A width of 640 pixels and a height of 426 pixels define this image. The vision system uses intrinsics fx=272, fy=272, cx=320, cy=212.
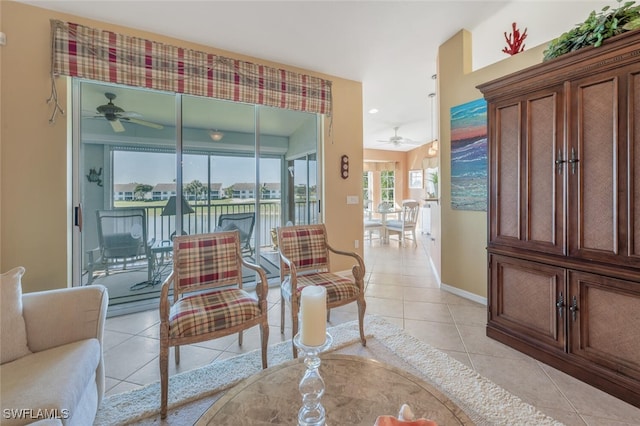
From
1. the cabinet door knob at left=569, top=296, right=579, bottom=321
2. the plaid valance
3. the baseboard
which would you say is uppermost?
the plaid valance

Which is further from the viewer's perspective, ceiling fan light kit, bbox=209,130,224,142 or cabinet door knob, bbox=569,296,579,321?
ceiling fan light kit, bbox=209,130,224,142

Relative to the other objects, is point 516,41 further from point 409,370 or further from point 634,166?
point 409,370

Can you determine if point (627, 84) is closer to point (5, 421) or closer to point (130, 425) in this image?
point (5, 421)

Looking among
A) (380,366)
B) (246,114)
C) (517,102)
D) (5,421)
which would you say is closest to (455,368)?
(380,366)

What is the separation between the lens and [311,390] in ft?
3.02

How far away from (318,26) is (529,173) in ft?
7.69

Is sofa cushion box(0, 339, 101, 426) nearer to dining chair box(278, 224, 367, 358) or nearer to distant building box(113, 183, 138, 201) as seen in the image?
dining chair box(278, 224, 367, 358)

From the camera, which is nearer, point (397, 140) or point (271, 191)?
point (271, 191)

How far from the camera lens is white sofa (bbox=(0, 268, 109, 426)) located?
96 cm

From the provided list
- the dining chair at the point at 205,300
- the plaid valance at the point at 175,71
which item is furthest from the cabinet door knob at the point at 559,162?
the plaid valance at the point at 175,71

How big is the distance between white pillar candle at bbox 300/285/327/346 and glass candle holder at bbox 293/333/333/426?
22 mm

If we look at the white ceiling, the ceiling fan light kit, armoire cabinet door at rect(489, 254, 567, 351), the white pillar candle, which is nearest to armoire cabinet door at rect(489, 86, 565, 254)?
armoire cabinet door at rect(489, 254, 567, 351)

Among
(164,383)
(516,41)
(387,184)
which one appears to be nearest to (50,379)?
(164,383)

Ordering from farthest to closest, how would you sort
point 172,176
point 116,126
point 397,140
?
point 397,140 → point 172,176 → point 116,126
